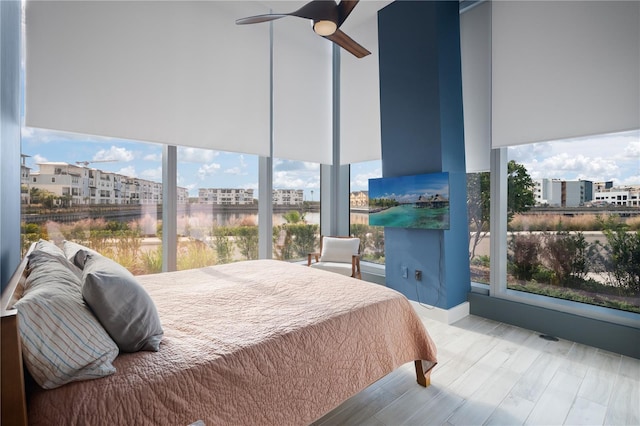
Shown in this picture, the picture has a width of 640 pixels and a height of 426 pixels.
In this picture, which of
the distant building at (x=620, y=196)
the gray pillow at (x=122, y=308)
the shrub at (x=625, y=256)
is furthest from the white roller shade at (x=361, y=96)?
the gray pillow at (x=122, y=308)

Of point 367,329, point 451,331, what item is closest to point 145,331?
point 367,329

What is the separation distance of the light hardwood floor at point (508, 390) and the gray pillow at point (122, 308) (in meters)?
1.15

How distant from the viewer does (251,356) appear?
1335 millimetres

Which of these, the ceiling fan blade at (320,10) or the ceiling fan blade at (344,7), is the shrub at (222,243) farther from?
the ceiling fan blade at (344,7)

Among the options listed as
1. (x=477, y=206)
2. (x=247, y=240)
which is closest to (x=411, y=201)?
(x=477, y=206)

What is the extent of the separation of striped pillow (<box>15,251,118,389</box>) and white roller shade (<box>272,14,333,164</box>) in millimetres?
3320

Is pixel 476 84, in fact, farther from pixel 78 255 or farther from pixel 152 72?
pixel 78 255

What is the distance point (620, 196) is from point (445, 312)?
189cm

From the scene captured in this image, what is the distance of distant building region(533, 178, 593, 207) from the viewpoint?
2.95 meters

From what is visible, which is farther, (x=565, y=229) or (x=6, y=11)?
(x=565, y=229)

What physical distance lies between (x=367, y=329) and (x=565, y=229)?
2545 mm

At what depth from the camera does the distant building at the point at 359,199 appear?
483 centimetres

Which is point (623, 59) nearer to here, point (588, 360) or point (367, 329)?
point (588, 360)

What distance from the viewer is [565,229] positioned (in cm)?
306
